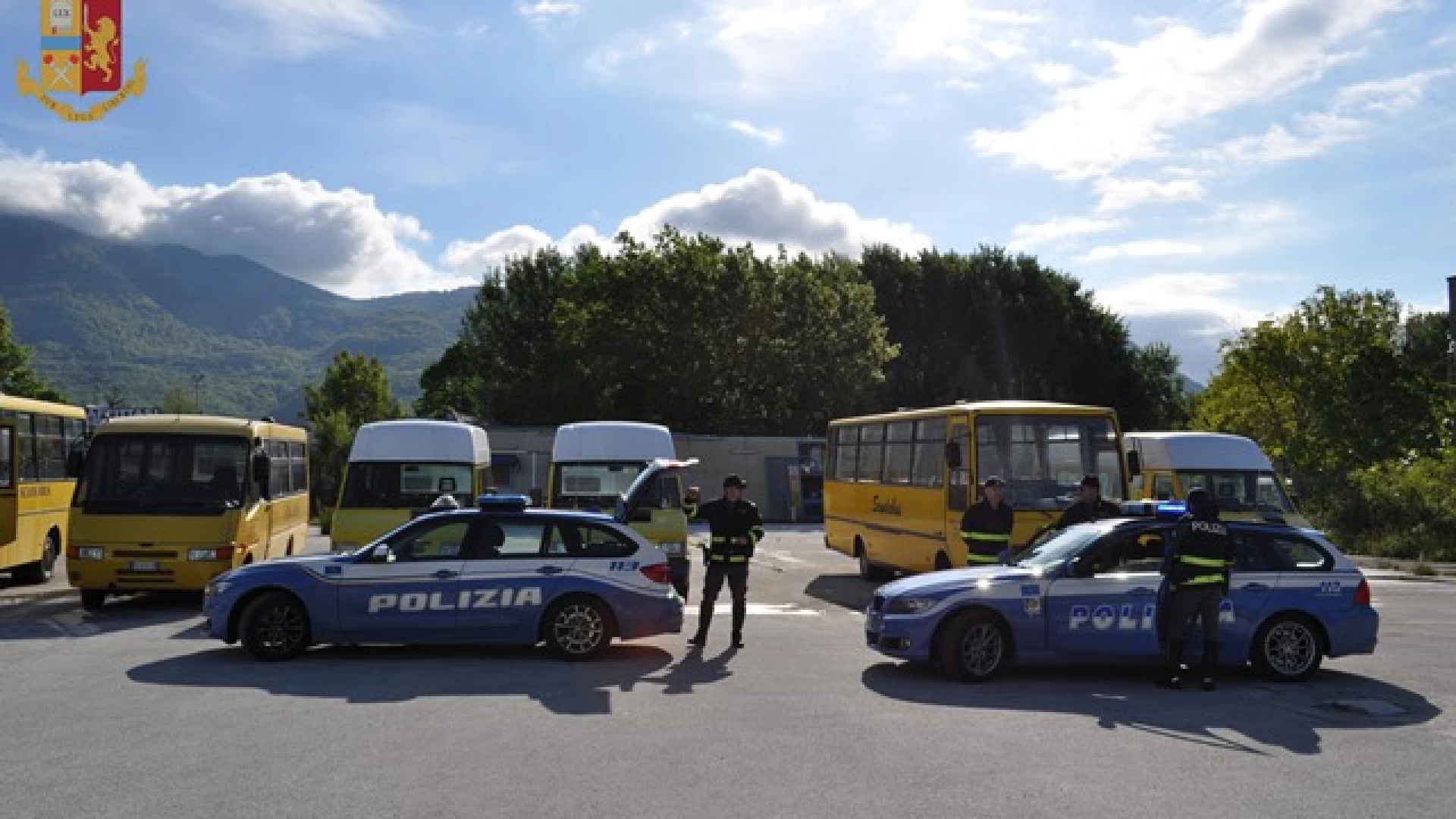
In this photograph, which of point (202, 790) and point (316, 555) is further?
point (316, 555)

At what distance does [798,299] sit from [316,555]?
42731 mm

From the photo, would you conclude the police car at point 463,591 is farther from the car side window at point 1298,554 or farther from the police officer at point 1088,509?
the car side window at point 1298,554

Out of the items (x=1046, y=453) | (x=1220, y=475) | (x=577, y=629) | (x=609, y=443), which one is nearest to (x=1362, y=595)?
(x=1046, y=453)

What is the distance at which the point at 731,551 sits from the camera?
43.7 feet

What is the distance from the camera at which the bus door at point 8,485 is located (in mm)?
18328

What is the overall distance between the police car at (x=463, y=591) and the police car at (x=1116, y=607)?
2627mm

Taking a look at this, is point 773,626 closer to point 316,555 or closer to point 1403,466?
point 316,555

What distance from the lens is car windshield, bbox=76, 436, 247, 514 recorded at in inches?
639

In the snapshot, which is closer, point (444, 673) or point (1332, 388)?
point (444, 673)

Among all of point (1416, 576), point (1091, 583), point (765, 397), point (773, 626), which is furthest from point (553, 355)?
point (1091, 583)

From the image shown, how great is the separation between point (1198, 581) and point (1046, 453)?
632 cm

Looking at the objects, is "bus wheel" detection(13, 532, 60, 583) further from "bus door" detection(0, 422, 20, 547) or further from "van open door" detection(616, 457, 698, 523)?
"van open door" detection(616, 457, 698, 523)

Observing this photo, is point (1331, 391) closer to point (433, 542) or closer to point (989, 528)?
point (989, 528)

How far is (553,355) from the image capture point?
186ft
